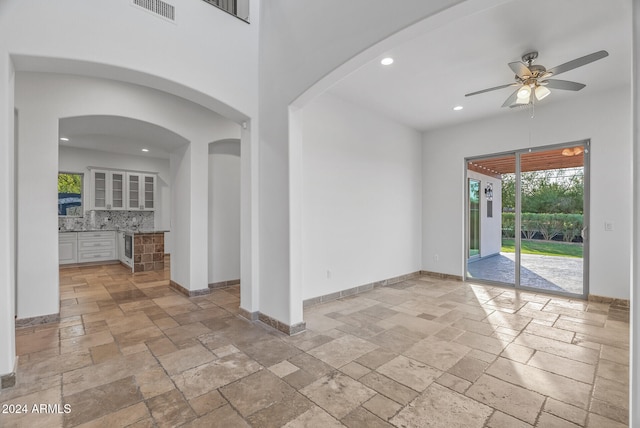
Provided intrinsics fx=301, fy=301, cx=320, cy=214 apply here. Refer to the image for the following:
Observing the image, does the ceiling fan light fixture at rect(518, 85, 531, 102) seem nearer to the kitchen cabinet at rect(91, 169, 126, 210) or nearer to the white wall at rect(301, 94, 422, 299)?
the white wall at rect(301, 94, 422, 299)

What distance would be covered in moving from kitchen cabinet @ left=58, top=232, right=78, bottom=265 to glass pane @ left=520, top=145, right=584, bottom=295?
30.8 feet

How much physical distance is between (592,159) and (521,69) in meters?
2.43

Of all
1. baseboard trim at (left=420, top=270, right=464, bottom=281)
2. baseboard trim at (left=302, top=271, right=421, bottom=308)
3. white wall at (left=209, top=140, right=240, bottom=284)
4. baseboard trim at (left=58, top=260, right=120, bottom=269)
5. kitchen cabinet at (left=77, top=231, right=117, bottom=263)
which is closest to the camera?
baseboard trim at (left=302, top=271, right=421, bottom=308)

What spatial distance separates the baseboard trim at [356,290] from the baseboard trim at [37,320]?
2.95 m

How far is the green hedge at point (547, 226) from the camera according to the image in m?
4.75

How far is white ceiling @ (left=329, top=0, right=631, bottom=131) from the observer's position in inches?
105

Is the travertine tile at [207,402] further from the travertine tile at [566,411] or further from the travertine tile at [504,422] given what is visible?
the travertine tile at [566,411]

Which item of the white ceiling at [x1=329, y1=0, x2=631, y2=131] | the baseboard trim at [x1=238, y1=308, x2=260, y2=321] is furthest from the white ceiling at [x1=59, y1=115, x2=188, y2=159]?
the baseboard trim at [x1=238, y1=308, x2=260, y2=321]

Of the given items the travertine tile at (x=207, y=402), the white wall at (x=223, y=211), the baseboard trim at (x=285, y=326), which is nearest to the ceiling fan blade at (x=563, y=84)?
the baseboard trim at (x=285, y=326)

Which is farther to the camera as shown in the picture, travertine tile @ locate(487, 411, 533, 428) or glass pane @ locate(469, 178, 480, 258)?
glass pane @ locate(469, 178, 480, 258)

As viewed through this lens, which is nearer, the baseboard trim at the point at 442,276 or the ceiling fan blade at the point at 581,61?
the ceiling fan blade at the point at 581,61

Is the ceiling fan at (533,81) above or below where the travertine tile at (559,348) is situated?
above

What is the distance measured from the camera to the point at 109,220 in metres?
8.24

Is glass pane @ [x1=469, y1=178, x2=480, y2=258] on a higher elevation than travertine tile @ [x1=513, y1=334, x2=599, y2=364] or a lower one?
higher
